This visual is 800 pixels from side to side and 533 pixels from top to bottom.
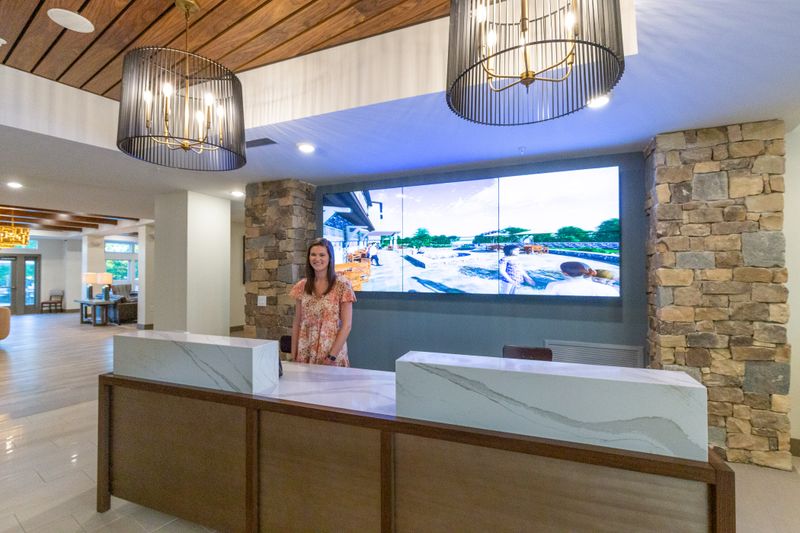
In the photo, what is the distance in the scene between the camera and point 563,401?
116cm

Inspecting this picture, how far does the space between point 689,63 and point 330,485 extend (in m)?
2.60

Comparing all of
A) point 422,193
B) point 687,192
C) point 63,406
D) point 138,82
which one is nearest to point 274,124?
point 138,82

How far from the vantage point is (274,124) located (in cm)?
275

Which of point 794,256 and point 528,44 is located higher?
point 528,44

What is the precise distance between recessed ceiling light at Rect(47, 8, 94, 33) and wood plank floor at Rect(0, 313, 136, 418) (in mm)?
3482

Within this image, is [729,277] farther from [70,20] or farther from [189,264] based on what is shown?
[189,264]

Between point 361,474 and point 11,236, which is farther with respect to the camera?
point 11,236

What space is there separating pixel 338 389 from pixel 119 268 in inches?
577

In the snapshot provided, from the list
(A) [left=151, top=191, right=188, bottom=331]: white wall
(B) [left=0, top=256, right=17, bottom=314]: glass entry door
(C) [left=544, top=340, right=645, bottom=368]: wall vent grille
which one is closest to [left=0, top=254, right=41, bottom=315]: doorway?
(B) [left=0, top=256, right=17, bottom=314]: glass entry door

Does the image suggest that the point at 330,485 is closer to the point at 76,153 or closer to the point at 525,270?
the point at 525,270

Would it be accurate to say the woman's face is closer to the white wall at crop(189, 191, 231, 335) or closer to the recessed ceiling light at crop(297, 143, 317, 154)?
the recessed ceiling light at crop(297, 143, 317, 154)

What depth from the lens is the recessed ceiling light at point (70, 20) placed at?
6.60ft

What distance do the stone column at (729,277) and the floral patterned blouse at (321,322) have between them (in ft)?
7.71

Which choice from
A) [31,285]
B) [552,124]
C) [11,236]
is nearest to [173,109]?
[552,124]
